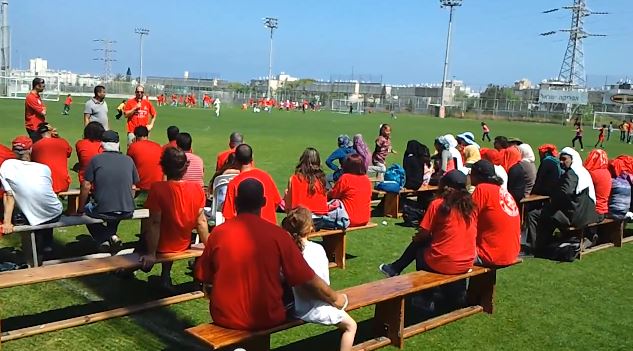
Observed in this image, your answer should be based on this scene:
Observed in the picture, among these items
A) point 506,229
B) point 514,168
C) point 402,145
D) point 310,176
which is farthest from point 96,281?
point 402,145

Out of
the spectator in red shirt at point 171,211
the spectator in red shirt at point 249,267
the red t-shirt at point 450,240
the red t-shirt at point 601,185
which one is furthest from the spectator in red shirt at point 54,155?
the red t-shirt at point 601,185

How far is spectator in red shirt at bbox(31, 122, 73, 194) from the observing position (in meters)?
7.55

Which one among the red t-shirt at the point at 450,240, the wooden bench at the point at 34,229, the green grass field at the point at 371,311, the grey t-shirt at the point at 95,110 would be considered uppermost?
the grey t-shirt at the point at 95,110

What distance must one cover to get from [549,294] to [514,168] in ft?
9.00

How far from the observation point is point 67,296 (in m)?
5.81

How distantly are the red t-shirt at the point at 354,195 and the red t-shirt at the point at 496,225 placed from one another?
6.18ft

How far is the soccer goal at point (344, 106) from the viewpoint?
253ft

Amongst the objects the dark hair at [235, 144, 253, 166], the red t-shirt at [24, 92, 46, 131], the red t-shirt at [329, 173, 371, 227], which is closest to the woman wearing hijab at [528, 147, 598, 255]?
the red t-shirt at [329, 173, 371, 227]

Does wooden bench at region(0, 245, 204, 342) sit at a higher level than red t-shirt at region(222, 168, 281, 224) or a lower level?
→ lower

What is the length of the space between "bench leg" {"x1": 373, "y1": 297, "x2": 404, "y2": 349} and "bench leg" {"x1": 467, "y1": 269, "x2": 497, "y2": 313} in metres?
1.35

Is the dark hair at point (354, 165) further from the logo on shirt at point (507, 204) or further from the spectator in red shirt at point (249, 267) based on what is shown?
the spectator in red shirt at point (249, 267)

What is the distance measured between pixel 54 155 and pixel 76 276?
3.46 meters

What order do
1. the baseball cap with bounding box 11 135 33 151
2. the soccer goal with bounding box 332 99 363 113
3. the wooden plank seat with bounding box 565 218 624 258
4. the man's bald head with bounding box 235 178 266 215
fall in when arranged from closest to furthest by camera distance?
1. the man's bald head with bounding box 235 178 266 215
2. the baseball cap with bounding box 11 135 33 151
3. the wooden plank seat with bounding box 565 218 624 258
4. the soccer goal with bounding box 332 99 363 113

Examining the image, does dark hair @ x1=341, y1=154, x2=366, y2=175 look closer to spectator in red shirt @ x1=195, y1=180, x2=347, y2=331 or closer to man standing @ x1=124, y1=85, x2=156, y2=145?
spectator in red shirt @ x1=195, y1=180, x2=347, y2=331
